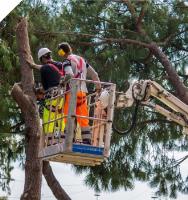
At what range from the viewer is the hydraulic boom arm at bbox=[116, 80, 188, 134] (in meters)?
7.65

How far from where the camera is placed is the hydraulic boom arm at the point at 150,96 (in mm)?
7652

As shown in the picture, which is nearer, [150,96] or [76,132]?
[76,132]

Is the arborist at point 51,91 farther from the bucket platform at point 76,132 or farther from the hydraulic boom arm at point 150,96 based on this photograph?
the hydraulic boom arm at point 150,96

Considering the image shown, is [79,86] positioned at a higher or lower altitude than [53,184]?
higher

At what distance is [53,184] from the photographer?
46.4 ft

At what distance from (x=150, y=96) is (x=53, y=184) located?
6.68 metres

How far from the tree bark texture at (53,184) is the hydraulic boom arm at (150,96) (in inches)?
246

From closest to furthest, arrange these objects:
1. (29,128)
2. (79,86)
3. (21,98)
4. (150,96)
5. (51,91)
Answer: (79,86) → (51,91) → (150,96) → (21,98) → (29,128)

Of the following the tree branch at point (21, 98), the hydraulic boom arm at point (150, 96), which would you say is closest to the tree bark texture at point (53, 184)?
the tree branch at point (21, 98)

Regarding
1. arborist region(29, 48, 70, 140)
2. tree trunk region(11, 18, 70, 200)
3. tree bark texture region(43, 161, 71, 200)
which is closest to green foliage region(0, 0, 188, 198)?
tree bark texture region(43, 161, 71, 200)

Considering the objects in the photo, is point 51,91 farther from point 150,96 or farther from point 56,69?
point 150,96

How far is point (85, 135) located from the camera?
7.30m

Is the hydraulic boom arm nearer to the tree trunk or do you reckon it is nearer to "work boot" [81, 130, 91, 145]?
"work boot" [81, 130, 91, 145]

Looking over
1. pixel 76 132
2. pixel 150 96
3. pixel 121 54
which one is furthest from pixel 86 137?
pixel 121 54
